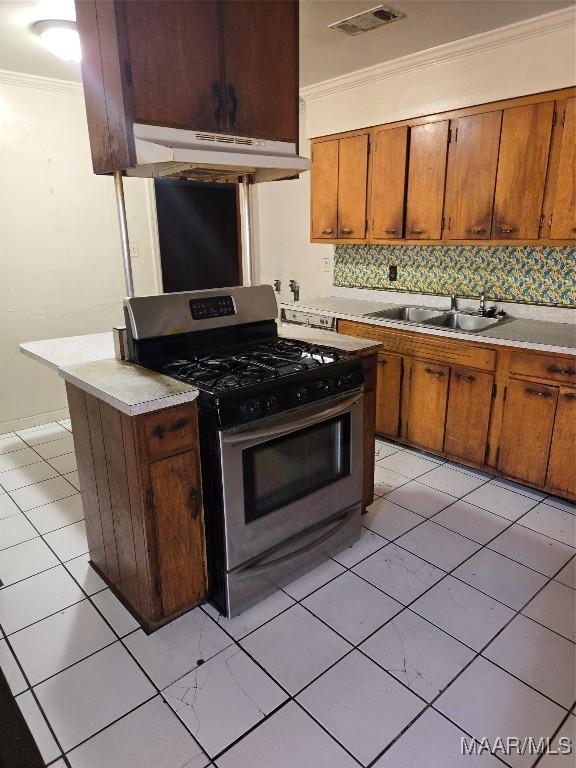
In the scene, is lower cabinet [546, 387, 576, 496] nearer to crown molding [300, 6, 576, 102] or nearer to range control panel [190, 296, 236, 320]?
range control panel [190, 296, 236, 320]

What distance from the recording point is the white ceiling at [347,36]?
7.72ft

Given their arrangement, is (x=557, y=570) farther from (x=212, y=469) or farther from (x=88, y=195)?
(x=88, y=195)

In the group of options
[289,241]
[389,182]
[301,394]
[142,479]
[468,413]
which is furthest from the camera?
[289,241]

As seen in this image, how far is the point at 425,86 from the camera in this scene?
3133 mm

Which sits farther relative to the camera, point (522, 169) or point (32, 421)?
point (32, 421)

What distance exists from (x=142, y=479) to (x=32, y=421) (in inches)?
104

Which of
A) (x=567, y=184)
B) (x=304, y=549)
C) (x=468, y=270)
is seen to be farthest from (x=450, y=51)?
(x=304, y=549)

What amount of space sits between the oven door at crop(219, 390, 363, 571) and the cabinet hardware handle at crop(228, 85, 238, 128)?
3.88 ft

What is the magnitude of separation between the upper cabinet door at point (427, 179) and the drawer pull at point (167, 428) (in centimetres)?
223

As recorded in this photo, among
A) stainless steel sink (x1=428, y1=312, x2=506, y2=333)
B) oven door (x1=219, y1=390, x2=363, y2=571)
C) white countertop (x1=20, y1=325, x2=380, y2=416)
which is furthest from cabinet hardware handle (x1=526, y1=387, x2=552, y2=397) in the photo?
oven door (x1=219, y1=390, x2=363, y2=571)

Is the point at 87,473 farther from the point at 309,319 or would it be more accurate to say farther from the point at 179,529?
the point at 309,319

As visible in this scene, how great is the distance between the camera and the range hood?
5.68 feet

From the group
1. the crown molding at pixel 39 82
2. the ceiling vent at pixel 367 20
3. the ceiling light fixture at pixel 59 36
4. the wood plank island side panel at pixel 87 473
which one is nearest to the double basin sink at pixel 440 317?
the ceiling vent at pixel 367 20

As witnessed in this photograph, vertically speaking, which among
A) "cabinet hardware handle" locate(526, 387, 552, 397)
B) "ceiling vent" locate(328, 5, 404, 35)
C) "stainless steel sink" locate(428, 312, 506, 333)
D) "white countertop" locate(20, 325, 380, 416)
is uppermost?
"ceiling vent" locate(328, 5, 404, 35)
